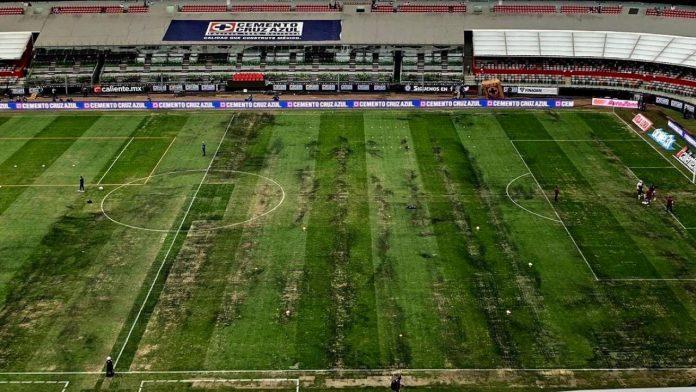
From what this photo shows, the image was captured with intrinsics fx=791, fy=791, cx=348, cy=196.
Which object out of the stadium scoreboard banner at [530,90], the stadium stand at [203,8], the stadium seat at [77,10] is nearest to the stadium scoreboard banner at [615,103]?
the stadium scoreboard banner at [530,90]

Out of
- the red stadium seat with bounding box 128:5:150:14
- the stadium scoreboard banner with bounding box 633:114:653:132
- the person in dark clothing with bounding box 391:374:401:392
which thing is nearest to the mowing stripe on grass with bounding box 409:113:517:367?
the person in dark clothing with bounding box 391:374:401:392

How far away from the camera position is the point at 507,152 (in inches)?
2953

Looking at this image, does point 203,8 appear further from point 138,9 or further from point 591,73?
point 591,73

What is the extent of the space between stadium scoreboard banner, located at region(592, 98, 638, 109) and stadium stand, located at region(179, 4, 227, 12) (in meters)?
51.6

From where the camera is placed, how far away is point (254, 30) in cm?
10494

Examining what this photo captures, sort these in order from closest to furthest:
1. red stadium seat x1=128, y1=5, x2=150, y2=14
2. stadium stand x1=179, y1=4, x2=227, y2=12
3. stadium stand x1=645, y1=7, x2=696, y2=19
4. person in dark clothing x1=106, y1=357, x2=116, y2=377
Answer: person in dark clothing x1=106, y1=357, x2=116, y2=377
stadium stand x1=645, y1=7, x2=696, y2=19
red stadium seat x1=128, y1=5, x2=150, y2=14
stadium stand x1=179, y1=4, x2=227, y2=12

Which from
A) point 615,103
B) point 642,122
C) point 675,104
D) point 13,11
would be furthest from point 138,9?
point 675,104

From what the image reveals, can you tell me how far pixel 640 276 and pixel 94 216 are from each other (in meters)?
39.6

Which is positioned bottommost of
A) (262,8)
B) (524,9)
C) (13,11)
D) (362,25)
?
(362,25)

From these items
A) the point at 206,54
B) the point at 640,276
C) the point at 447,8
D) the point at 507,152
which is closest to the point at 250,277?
the point at 640,276

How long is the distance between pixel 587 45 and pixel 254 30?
4307 cm

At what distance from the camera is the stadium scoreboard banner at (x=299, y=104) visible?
91.0 m

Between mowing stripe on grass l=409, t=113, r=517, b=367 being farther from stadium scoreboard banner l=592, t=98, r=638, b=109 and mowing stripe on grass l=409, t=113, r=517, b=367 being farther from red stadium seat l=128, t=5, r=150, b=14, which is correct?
red stadium seat l=128, t=5, r=150, b=14

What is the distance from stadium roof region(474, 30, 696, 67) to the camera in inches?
3777
